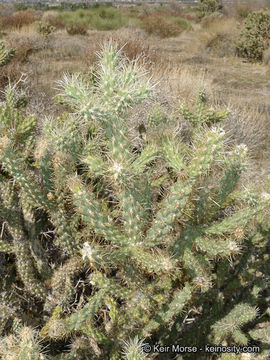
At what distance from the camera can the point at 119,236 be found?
169 centimetres

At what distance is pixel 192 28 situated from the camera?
71.1ft

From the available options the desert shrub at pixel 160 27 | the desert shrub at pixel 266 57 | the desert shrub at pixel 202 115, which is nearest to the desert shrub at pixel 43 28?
the desert shrub at pixel 160 27

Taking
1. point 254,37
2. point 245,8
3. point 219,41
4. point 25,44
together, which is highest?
point 245,8

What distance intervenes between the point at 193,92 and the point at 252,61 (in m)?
8.51

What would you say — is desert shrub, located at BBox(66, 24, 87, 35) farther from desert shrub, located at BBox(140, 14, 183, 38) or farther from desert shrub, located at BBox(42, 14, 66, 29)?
desert shrub, located at BBox(140, 14, 183, 38)

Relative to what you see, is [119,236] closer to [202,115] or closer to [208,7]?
[202,115]

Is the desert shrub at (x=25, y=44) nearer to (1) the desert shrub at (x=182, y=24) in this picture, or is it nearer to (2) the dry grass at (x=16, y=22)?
(2) the dry grass at (x=16, y=22)

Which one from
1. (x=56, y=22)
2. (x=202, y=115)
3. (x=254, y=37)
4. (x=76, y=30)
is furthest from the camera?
(x=56, y=22)

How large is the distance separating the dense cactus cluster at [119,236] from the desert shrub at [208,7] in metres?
27.5

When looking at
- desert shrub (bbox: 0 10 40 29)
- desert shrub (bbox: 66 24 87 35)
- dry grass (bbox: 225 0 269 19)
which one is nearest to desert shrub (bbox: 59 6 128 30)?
desert shrub (bbox: 66 24 87 35)

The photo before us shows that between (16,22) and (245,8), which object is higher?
(245,8)

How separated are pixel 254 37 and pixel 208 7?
1501cm

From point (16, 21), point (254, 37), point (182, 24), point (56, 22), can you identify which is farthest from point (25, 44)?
point (182, 24)

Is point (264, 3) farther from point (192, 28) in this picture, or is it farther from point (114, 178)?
point (114, 178)
